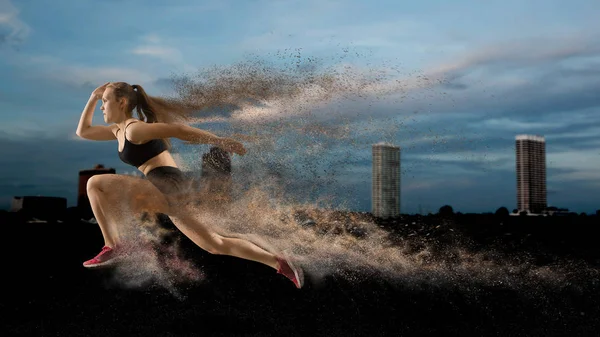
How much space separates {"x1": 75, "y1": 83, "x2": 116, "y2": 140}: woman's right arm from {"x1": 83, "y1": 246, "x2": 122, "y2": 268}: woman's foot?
5.90 ft

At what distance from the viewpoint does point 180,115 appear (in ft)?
34.3

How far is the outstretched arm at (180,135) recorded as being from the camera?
9.56 metres

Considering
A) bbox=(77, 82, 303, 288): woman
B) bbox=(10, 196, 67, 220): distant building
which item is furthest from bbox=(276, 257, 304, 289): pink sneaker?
bbox=(10, 196, 67, 220): distant building

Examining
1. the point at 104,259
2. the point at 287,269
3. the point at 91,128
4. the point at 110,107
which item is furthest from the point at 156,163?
the point at 287,269

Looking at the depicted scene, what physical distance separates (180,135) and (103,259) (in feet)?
7.66

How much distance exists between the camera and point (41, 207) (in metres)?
36.2

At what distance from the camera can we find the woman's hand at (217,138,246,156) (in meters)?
9.53

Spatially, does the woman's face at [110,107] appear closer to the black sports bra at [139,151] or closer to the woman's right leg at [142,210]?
the black sports bra at [139,151]

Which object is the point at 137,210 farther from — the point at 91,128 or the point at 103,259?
the point at 91,128

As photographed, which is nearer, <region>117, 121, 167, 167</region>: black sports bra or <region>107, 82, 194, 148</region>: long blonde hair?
<region>117, 121, 167, 167</region>: black sports bra

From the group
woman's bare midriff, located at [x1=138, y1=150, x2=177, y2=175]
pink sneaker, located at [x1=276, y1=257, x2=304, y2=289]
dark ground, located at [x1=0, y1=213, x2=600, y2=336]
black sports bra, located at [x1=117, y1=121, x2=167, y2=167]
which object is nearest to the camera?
black sports bra, located at [x1=117, y1=121, x2=167, y2=167]

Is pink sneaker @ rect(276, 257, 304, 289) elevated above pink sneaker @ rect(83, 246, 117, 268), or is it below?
below

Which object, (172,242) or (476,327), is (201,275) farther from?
(476,327)

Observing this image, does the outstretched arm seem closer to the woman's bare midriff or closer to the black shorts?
the woman's bare midriff
